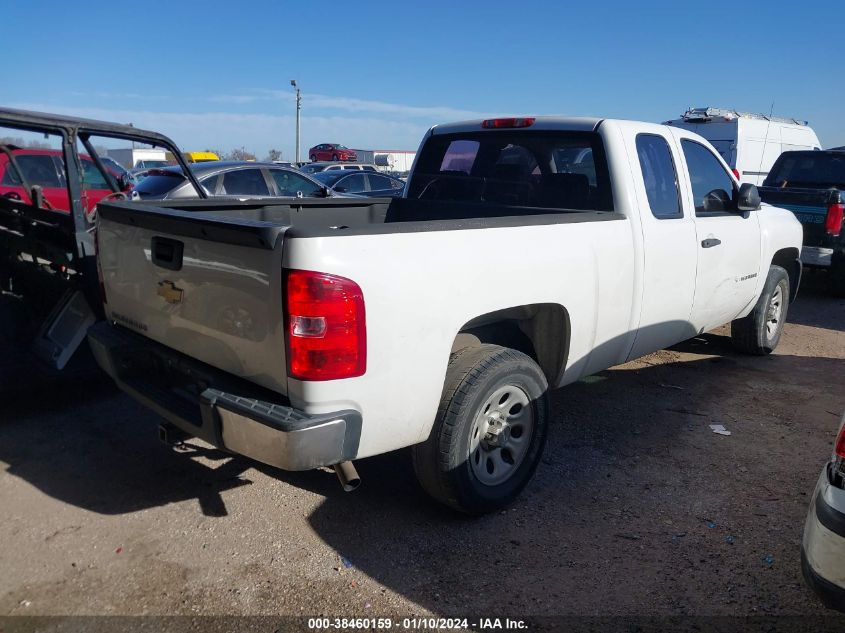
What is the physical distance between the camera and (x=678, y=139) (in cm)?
462

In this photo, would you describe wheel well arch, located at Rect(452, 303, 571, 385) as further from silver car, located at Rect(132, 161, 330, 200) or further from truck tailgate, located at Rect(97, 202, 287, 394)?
silver car, located at Rect(132, 161, 330, 200)

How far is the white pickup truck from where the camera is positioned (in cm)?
258

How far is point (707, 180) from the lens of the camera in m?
4.95

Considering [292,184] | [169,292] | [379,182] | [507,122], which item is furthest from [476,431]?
[379,182]

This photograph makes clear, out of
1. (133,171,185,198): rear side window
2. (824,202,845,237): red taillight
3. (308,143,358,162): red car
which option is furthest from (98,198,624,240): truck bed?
(308,143,358,162): red car

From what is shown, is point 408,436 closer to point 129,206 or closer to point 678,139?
point 129,206

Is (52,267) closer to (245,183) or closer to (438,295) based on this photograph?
(438,295)

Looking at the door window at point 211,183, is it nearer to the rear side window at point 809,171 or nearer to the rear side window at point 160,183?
the rear side window at point 160,183

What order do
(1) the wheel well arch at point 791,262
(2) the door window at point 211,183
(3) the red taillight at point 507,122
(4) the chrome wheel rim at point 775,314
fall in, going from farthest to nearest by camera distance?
1. (2) the door window at point 211,183
2. (4) the chrome wheel rim at point 775,314
3. (1) the wheel well arch at point 791,262
4. (3) the red taillight at point 507,122

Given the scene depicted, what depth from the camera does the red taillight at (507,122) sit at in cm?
Answer: 454

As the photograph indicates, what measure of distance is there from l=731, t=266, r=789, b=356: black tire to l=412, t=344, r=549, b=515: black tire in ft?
11.1

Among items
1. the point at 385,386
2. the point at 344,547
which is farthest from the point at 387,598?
the point at 385,386

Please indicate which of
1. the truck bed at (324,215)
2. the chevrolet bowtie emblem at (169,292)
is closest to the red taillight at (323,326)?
the truck bed at (324,215)

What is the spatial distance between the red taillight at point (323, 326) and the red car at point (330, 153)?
40.5 metres
